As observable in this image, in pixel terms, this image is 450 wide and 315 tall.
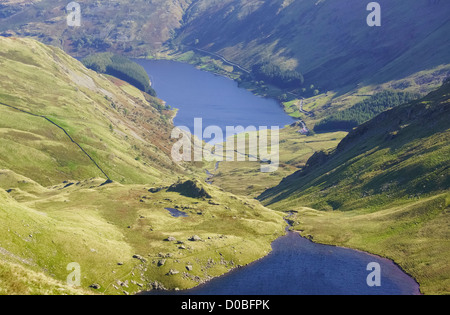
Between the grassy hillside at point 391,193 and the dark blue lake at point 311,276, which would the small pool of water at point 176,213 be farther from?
the grassy hillside at point 391,193

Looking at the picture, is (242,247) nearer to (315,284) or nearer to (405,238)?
(315,284)

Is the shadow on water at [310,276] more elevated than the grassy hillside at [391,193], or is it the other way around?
the grassy hillside at [391,193]

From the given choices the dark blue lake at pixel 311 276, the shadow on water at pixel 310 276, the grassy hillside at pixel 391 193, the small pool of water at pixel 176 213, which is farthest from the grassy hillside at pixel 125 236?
the grassy hillside at pixel 391 193

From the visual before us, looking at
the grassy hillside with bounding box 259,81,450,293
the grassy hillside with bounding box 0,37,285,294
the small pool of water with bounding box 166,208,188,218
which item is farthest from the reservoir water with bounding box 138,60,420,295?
the small pool of water with bounding box 166,208,188,218

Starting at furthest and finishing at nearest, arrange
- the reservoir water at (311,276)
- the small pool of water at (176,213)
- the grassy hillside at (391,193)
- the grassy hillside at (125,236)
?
1. the small pool of water at (176,213)
2. the grassy hillside at (391,193)
3. the reservoir water at (311,276)
4. the grassy hillside at (125,236)

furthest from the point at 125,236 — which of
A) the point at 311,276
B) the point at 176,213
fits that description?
the point at 311,276

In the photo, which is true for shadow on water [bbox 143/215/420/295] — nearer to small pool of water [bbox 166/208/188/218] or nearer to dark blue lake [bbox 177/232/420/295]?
dark blue lake [bbox 177/232/420/295]

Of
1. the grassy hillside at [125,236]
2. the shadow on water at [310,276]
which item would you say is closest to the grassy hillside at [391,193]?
the shadow on water at [310,276]

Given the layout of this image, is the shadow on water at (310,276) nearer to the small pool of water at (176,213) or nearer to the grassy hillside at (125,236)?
the grassy hillside at (125,236)

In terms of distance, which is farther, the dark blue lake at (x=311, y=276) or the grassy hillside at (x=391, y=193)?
the grassy hillside at (x=391, y=193)

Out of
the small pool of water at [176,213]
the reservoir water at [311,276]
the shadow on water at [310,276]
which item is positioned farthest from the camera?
the small pool of water at [176,213]
